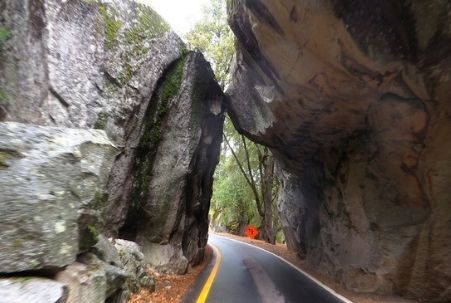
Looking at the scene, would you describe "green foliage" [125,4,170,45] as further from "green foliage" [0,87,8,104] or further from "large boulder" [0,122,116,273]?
"large boulder" [0,122,116,273]

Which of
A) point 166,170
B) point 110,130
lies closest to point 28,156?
point 110,130

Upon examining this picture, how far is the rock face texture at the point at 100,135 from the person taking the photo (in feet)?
11.9

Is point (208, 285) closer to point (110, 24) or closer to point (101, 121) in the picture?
point (101, 121)

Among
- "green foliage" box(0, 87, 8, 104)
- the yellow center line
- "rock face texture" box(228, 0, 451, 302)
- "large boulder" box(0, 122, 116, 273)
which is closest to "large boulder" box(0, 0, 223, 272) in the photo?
"green foliage" box(0, 87, 8, 104)

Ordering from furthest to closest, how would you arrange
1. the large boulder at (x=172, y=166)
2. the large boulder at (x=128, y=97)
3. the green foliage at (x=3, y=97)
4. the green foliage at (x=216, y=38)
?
the green foliage at (x=216, y=38)
the large boulder at (x=172, y=166)
the large boulder at (x=128, y=97)
the green foliage at (x=3, y=97)

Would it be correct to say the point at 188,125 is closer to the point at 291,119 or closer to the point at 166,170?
the point at 166,170

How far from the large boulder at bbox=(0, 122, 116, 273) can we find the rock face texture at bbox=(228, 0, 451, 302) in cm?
510

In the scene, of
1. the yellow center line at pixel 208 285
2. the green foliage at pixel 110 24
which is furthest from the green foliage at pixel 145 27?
the yellow center line at pixel 208 285

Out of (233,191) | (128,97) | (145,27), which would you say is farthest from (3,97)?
(233,191)

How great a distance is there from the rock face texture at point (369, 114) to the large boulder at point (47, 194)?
510 centimetres

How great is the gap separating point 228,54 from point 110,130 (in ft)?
47.9

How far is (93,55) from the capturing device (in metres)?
8.55

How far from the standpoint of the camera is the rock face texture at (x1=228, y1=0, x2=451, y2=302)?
7254 mm

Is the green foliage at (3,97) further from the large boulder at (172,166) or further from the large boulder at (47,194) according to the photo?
the large boulder at (172,166)
